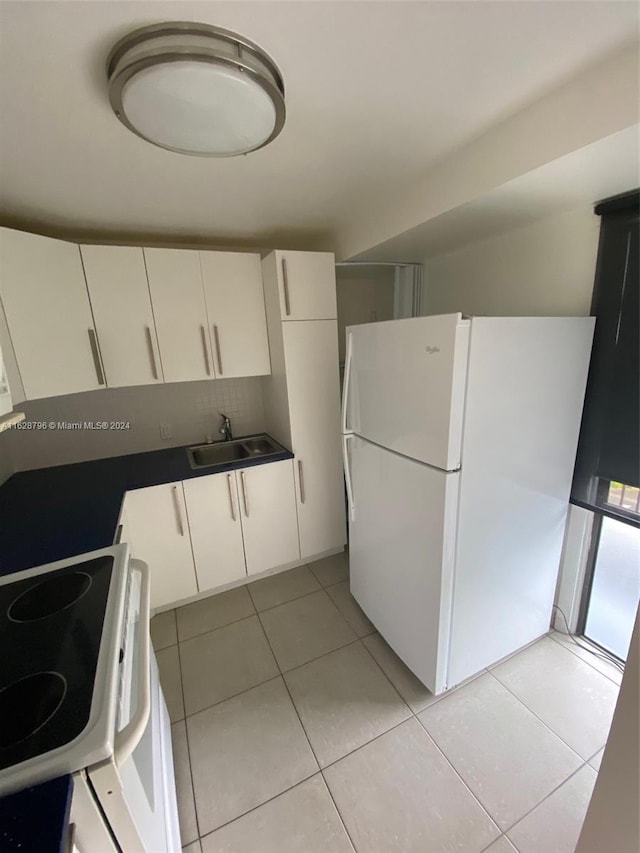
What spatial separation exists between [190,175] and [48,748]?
1782 mm

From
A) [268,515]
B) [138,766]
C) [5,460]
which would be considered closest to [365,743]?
[138,766]

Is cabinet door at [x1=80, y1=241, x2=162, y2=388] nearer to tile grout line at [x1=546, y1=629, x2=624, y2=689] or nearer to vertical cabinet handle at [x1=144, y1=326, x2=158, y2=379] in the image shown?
vertical cabinet handle at [x1=144, y1=326, x2=158, y2=379]

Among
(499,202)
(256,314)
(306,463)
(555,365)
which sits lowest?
(306,463)

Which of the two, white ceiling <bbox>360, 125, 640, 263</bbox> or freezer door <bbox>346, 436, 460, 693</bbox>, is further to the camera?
freezer door <bbox>346, 436, 460, 693</bbox>

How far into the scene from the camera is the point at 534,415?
1377 mm

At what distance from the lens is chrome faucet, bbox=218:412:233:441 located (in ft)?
8.19

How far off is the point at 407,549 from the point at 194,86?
1.68 m

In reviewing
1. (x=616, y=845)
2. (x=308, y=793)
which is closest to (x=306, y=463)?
(x=308, y=793)

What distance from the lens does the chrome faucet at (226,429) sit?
8.19 ft

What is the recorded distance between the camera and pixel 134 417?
230cm

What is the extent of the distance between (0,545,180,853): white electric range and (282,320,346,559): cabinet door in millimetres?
1294

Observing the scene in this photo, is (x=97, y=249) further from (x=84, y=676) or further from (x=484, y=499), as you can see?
(x=484, y=499)

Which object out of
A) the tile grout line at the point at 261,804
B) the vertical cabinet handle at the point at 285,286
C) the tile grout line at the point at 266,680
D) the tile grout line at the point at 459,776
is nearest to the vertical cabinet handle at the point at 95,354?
the vertical cabinet handle at the point at 285,286

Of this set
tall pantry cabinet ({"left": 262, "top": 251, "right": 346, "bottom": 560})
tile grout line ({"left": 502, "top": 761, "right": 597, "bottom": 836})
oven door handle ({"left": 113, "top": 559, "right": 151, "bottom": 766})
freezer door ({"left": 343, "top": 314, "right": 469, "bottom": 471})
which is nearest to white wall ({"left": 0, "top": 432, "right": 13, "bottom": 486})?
oven door handle ({"left": 113, "top": 559, "right": 151, "bottom": 766})
